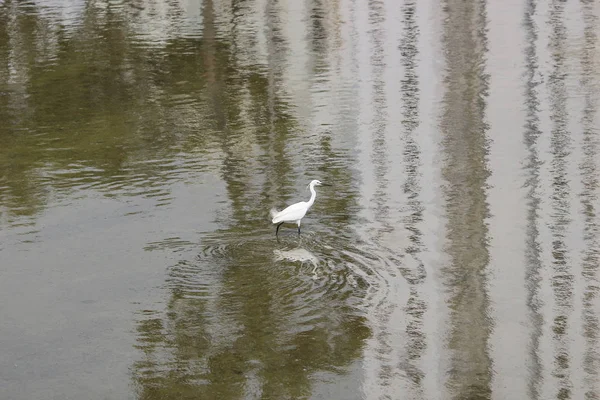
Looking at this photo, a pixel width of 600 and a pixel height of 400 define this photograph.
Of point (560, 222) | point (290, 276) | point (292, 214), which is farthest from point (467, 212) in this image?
point (290, 276)

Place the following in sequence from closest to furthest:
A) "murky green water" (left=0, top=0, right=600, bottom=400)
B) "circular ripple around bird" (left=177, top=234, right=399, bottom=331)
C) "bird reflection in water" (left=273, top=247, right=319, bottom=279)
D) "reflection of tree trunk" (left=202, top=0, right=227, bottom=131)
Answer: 1. "murky green water" (left=0, top=0, right=600, bottom=400)
2. "circular ripple around bird" (left=177, top=234, right=399, bottom=331)
3. "bird reflection in water" (left=273, top=247, right=319, bottom=279)
4. "reflection of tree trunk" (left=202, top=0, right=227, bottom=131)

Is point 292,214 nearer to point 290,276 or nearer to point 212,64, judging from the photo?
point 290,276

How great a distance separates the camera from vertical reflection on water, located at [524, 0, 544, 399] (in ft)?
32.7

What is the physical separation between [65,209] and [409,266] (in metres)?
4.89

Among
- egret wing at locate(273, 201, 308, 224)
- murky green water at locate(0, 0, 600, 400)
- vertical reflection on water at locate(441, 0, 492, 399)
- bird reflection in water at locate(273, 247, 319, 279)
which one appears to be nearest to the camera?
vertical reflection on water at locate(441, 0, 492, 399)

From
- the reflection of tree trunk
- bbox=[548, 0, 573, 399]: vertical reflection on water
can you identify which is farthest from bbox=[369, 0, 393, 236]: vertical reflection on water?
the reflection of tree trunk

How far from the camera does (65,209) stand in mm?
14633

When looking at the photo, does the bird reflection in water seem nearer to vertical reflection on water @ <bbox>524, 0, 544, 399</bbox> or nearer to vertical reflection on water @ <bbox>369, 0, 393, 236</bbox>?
vertical reflection on water @ <bbox>369, 0, 393, 236</bbox>

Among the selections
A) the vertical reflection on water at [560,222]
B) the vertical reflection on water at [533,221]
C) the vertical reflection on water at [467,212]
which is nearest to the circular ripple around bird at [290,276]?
the vertical reflection on water at [467,212]

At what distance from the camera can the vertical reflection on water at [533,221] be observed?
997cm

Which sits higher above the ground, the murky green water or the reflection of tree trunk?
the reflection of tree trunk

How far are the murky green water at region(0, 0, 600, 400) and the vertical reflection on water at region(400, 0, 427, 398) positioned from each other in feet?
0.13

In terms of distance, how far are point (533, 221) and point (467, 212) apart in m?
0.84

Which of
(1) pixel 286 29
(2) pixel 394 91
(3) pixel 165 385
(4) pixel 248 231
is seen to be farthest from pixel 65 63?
(3) pixel 165 385
